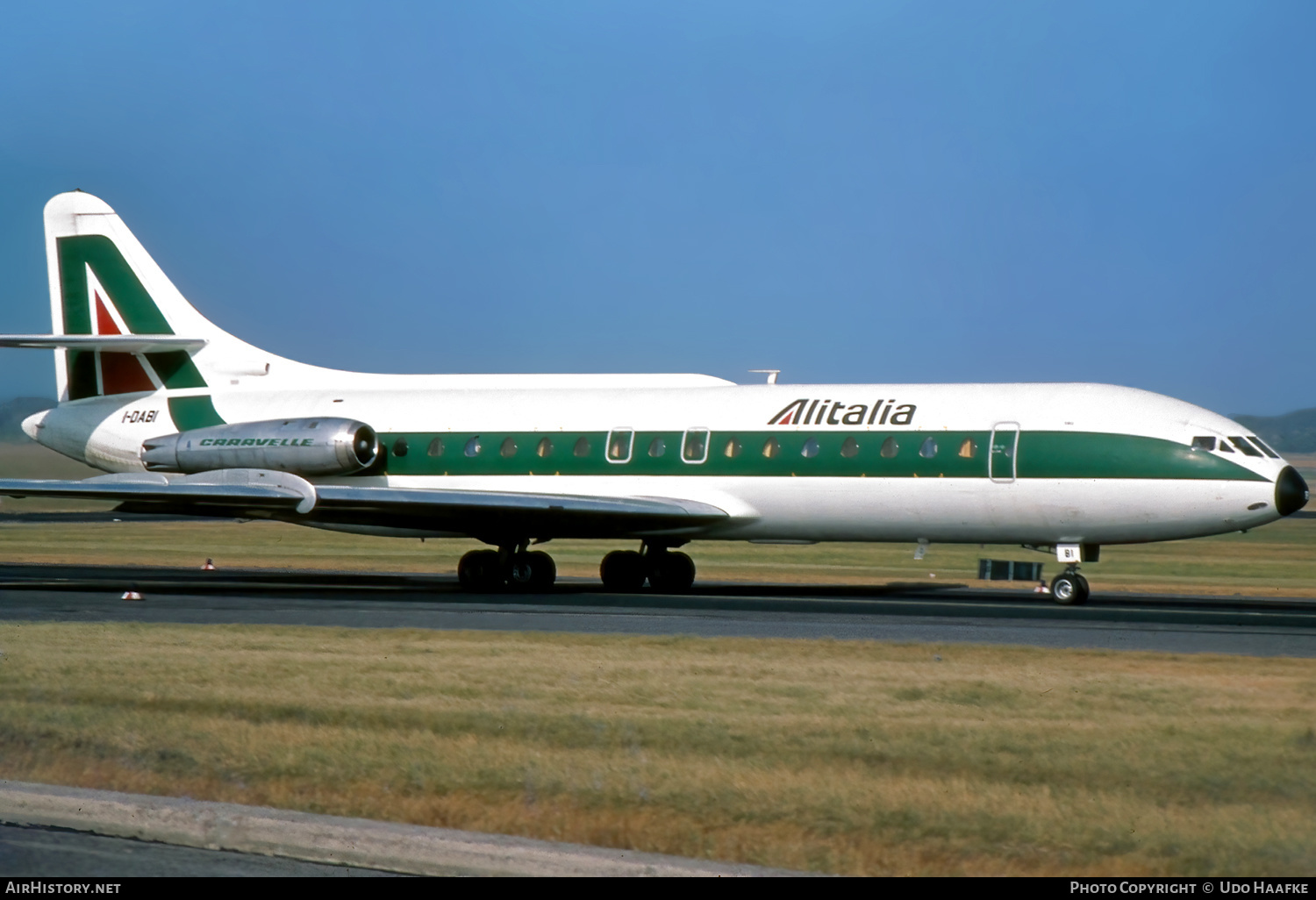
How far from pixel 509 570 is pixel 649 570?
266cm

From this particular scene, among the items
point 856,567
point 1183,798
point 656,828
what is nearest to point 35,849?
point 656,828

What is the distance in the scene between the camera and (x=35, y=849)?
312 inches

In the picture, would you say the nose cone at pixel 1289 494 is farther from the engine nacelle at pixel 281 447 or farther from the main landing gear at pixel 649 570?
the engine nacelle at pixel 281 447

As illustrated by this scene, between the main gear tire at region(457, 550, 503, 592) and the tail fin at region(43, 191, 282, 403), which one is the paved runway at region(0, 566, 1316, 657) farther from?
the tail fin at region(43, 191, 282, 403)

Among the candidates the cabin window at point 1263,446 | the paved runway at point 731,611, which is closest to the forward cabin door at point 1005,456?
the paved runway at point 731,611

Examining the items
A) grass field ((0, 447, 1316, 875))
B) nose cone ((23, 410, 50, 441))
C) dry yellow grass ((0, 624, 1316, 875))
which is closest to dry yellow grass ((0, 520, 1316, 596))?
nose cone ((23, 410, 50, 441))

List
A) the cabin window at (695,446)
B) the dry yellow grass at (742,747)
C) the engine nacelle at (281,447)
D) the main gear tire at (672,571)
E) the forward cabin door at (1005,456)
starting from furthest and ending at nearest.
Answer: the engine nacelle at (281,447), the main gear tire at (672,571), the cabin window at (695,446), the forward cabin door at (1005,456), the dry yellow grass at (742,747)

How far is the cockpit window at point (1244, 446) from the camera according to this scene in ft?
77.5

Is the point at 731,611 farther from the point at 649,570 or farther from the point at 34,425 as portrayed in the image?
the point at 34,425

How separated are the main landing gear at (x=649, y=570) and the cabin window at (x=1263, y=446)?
405 inches

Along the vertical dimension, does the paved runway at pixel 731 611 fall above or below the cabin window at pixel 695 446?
below

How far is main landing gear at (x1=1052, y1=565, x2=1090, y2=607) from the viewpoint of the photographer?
24359 millimetres

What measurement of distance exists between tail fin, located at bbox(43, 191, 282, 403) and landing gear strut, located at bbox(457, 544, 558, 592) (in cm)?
787

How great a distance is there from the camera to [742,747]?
404 inches
